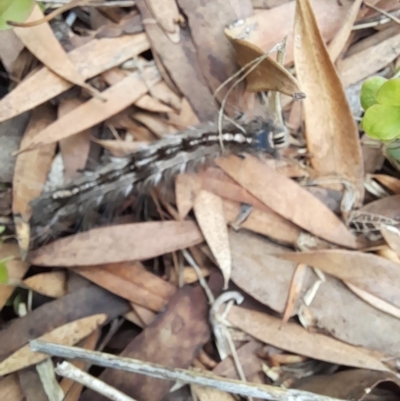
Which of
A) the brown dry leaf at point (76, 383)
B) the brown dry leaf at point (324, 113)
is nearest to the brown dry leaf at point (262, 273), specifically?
the brown dry leaf at point (324, 113)

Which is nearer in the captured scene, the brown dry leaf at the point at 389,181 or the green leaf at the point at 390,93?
the green leaf at the point at 390,93

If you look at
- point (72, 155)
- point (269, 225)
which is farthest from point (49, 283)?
point (269, 225)

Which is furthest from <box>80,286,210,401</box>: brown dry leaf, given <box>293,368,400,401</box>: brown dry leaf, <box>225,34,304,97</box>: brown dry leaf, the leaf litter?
Answer: <box>225,34,304,97</box>: brown dry leaf

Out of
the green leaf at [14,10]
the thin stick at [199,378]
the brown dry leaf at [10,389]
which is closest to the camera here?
the green leaf at [14,10]

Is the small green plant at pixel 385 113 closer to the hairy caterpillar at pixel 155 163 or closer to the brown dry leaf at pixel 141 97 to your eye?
the hairy caterpillar at pixel 155 163

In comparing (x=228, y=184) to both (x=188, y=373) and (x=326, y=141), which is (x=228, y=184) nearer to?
(x=326, y=141)

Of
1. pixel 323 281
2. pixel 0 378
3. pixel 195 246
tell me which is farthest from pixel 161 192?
pixel 0 378

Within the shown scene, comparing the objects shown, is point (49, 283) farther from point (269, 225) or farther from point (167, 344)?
point (269, 225)
